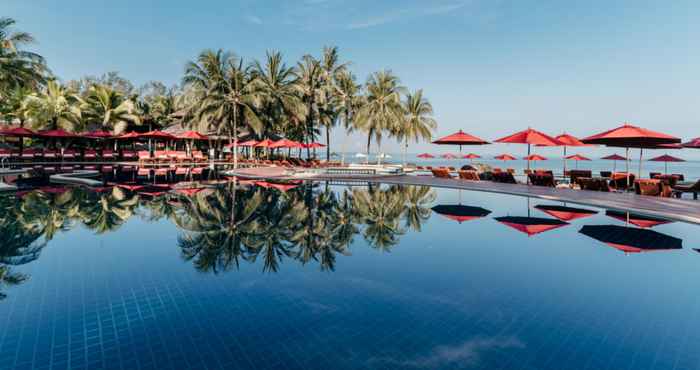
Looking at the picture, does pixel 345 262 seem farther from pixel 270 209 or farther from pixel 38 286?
pixel 270 209

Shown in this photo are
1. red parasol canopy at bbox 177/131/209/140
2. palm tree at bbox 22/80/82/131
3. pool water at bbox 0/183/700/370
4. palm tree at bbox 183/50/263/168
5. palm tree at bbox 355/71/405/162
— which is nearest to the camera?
pool water at bbox 0/183/700/370

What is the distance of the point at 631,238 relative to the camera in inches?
292

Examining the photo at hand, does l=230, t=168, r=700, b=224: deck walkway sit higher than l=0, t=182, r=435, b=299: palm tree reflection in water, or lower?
higher

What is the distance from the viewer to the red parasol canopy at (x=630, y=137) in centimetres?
1114

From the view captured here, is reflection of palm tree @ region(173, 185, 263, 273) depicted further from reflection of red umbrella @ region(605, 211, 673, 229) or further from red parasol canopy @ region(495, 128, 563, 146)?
red parasol canopy @ region(495, 128, 563, 146)

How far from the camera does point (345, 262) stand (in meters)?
5.91

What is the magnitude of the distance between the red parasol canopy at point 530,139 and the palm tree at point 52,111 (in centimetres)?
3868

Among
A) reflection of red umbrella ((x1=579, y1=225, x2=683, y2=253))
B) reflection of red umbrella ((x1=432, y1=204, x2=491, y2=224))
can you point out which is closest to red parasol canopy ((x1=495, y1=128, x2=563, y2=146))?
reflection of red umbrella ((x1=432, y1=204, x2=491, y2=224))

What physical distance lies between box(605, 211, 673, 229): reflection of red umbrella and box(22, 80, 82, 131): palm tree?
42300mm

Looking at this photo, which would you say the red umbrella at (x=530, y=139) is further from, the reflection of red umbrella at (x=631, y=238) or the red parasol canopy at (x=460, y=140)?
the reflection of red umbrella at (x=631, y=238)

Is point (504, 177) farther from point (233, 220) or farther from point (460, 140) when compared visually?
point (233, 220)

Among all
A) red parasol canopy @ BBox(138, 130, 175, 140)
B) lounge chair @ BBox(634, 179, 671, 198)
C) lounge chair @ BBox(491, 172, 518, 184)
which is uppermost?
red parasol canopy @ BBox(138, 130, 175, 140)

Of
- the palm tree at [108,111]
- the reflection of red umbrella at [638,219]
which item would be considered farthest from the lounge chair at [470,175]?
the palm tree at [108,111]

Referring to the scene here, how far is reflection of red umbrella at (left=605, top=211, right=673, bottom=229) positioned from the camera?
332 inches
